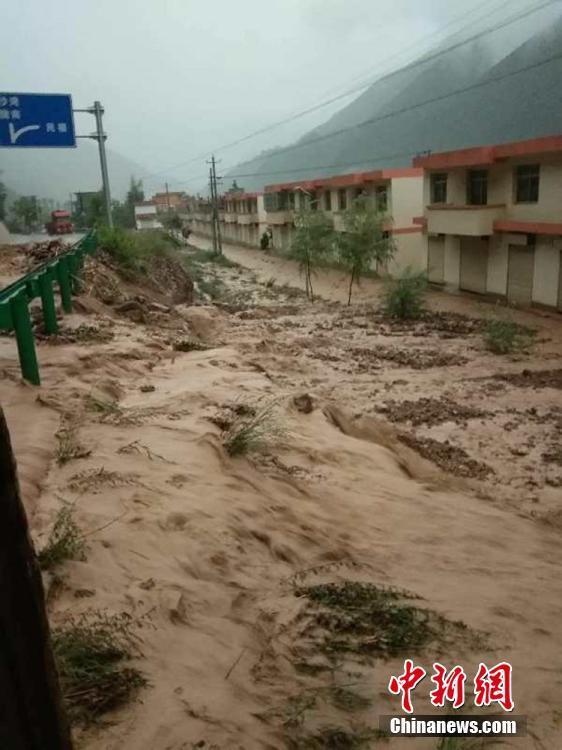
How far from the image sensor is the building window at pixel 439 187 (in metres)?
23.6

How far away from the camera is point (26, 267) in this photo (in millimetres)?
14609

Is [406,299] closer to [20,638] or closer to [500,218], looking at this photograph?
[500,218]

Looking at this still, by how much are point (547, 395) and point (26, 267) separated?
1197 centimetres

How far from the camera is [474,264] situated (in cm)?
2280

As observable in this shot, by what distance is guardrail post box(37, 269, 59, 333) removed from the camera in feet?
24.0

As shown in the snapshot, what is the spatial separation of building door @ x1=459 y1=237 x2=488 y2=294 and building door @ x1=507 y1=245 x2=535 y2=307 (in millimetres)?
1527

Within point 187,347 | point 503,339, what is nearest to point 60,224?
point 503,339

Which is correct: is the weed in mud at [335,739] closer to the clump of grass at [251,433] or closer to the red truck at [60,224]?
the clump of grass at [251,433]

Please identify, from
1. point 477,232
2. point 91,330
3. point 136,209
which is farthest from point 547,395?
point 136,209

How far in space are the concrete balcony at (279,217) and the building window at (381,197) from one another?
41.7 ft

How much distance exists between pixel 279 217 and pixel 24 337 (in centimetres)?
4019

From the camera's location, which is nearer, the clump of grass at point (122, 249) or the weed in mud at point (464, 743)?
the weed in mud at point (464, 743)

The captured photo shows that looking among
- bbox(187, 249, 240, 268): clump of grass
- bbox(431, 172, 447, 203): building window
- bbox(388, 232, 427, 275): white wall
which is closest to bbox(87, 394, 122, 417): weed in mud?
bbox(431, 172, 447, 203): building window

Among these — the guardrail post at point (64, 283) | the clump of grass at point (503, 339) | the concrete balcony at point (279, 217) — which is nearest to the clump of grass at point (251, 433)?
the guardrail post at point (64, 283)
